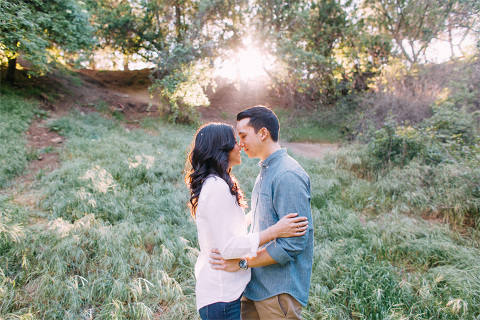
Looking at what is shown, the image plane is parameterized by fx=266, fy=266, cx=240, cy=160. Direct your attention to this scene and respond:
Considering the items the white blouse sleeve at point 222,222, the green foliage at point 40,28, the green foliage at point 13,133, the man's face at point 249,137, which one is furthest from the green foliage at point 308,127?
the white blouse sleeve at point 222,222

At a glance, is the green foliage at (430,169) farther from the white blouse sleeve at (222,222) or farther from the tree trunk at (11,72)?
the tree trunk at (11,72)

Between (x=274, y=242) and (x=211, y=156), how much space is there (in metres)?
0.61

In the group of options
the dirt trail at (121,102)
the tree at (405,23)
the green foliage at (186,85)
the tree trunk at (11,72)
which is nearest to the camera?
the dirt trail at (121,102)

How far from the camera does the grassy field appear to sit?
8.91ft

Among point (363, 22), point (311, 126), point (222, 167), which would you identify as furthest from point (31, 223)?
point (363, 22)

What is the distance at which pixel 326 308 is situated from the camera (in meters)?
2.72

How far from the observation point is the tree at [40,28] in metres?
6.82

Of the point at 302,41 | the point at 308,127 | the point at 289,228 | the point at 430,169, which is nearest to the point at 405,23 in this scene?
the point at 302,41

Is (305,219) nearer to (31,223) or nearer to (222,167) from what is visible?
(222,167)

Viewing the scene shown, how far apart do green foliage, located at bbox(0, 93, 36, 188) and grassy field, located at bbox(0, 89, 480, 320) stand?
0.09 metres

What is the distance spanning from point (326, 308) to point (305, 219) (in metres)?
1.82

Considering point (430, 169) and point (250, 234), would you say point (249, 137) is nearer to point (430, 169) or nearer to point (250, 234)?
point (250, 234)

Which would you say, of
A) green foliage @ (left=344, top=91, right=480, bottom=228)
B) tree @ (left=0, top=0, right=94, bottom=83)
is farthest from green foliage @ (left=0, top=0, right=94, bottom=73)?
green foliage @ (left=344, top=91, right=480, bottom=228)

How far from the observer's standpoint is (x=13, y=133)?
7.48m
